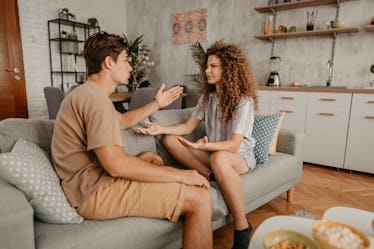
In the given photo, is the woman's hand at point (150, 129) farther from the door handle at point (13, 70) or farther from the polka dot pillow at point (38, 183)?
the door handle at point (13, 70)

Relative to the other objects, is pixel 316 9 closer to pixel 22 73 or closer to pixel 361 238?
pixel 361 238

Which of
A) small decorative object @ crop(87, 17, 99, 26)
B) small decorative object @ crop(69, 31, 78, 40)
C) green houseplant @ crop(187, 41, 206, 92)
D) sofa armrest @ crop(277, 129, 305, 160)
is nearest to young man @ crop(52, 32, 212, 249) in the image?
sofa armrest @ crop(277, 129, 305, 160)

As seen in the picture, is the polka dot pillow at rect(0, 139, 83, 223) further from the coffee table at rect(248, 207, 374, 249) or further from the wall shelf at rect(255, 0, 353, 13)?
the wall shelf at rect(255, 0, 353, 13)

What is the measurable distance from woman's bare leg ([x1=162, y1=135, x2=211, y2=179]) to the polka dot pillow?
82 cm

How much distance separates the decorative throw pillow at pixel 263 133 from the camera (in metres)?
A: 1.94

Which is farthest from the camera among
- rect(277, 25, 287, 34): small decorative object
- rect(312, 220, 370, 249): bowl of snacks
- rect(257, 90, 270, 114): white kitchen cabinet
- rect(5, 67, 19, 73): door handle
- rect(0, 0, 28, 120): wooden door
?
rect(5, 67, 19, 73): door handle

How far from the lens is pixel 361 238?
894mm

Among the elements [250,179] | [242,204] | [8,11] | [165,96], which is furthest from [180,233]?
[8,11]

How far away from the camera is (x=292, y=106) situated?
3398mm

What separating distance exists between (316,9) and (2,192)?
4011 mm

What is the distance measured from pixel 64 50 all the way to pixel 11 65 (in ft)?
2.82

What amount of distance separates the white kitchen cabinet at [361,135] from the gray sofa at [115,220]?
1.30 metres

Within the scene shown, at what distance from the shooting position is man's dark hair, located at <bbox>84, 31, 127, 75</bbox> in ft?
4.35

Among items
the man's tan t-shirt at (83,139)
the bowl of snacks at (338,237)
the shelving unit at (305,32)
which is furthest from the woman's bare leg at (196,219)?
the shelving unit at (305,32)
